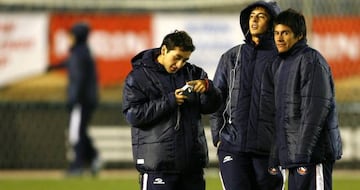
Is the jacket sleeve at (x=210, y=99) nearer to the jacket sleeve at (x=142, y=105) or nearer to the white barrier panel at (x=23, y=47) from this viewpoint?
the jacket sleeve at (x=142, y=105)

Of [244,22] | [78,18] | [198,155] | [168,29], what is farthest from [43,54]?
[198,155]

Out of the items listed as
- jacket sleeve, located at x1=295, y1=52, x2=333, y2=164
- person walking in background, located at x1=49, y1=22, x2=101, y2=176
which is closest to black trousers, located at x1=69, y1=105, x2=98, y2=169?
person walking in background, located at x1=49, y1=22, x2=101, y2=176

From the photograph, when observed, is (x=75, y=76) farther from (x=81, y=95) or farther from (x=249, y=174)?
(x=249, y=174)

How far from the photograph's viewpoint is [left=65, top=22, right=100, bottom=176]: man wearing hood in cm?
1636

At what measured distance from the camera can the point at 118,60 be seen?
1733cm

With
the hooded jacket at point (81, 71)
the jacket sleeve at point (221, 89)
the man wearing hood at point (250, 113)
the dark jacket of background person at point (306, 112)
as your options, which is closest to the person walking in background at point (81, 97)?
the hooded jacket at point (81, 71)

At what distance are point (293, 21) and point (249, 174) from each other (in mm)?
1372

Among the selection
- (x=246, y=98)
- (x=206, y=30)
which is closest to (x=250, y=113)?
(x=246, y=98)

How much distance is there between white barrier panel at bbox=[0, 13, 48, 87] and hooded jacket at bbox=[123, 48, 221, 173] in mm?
9191

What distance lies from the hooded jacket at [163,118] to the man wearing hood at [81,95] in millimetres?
8267

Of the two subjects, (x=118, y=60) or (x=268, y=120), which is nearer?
(x=268, y=120)

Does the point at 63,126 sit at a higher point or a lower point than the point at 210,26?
lower

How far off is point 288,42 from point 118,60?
361 inches

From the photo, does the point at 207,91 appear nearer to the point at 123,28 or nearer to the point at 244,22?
the point at 244,22
